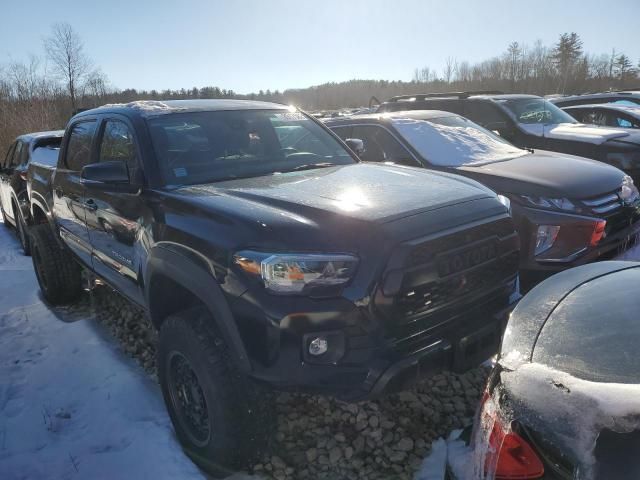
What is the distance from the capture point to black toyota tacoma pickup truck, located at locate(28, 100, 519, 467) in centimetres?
205

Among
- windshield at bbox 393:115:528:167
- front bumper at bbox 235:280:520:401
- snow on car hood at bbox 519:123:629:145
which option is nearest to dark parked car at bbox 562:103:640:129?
snow on car hood at bbox 519:123:629:145

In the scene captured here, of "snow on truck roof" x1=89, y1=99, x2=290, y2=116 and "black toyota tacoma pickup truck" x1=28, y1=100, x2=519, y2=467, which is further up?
"snow on truck roof" x1=89, y1=99, x2=290, y2=116

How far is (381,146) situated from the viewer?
5270mm

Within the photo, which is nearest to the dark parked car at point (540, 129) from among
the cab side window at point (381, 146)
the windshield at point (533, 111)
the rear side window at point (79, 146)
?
the windshield at point (533, 111)

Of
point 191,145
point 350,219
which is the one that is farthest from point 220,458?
point 191,145

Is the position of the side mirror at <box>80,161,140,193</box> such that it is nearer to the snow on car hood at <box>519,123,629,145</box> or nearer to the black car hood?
the black car hood

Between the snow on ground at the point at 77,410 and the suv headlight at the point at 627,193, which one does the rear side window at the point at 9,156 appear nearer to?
the snow on ground at the point at 77,410

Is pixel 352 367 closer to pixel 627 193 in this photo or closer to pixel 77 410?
pixel 77 410

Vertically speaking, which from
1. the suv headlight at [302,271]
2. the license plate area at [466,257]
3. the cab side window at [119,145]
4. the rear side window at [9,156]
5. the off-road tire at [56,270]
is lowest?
the off-road tire at [56,270]

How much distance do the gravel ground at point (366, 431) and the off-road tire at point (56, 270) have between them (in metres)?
2.92

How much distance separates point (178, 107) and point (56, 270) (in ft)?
8.27

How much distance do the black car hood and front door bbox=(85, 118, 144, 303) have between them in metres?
2.95

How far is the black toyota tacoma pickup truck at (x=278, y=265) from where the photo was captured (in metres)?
2.05

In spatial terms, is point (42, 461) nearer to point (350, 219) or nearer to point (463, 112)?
point (350, 219)
